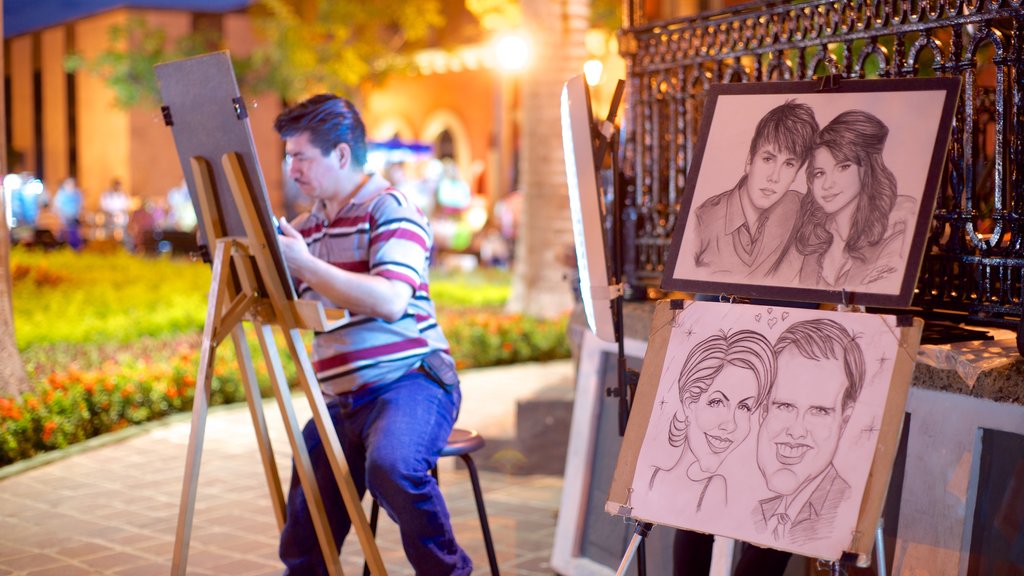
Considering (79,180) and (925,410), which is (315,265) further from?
(79,180)

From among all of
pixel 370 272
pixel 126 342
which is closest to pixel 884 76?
pixel 370 272

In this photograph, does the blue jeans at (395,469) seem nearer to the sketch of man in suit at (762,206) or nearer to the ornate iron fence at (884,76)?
the sketch of man in suit at (762,206)

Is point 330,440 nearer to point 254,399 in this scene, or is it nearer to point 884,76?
point 254,399

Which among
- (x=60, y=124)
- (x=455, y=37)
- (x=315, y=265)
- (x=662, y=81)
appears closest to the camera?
(x=315, y=265)

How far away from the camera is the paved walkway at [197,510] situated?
16.0 ft

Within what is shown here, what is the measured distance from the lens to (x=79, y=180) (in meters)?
36.2

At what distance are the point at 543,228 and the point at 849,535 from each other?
27.2 feet

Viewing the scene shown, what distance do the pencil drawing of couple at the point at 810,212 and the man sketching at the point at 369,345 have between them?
1.03 metres

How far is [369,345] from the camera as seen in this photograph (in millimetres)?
3736

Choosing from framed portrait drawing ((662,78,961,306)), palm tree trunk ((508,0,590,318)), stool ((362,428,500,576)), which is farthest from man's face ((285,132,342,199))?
palm tree trunk ((508,0,590,318))

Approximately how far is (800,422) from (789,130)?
2.47 feet

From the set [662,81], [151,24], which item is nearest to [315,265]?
[662,81]

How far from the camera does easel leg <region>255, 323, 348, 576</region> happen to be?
354 centimetres

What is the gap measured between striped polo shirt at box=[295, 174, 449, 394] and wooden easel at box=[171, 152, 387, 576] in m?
0.19
